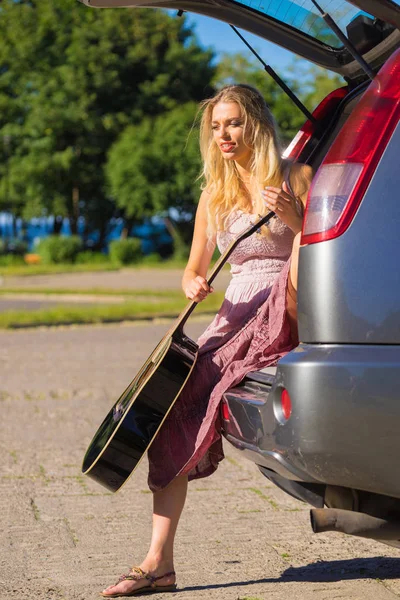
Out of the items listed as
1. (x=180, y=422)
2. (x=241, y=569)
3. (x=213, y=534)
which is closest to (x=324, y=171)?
(x=180, y=422)

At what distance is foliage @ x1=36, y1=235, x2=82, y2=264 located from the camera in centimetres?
4303

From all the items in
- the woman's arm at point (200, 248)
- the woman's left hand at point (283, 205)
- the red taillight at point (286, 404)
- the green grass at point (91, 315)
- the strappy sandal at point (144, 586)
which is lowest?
the green grass at point (91, 315)

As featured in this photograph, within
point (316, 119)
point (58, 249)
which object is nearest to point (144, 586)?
point (316, 119)

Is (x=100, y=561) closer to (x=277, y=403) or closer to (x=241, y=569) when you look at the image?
(x=241, y=569)

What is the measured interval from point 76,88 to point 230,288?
46.9 m

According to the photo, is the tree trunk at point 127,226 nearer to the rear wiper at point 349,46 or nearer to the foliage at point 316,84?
the foliage at point 316,84

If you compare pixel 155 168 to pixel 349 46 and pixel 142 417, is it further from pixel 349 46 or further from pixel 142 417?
pixel 349 46

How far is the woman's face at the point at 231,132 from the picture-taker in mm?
3785

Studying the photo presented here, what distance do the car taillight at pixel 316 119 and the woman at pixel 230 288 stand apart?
30 cm

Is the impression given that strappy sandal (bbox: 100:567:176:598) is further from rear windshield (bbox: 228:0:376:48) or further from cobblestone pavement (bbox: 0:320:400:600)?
rear windshield (bbox: 228:0:376:48)

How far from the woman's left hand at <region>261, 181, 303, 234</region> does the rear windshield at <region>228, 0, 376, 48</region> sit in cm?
59

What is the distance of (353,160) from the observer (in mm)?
2945

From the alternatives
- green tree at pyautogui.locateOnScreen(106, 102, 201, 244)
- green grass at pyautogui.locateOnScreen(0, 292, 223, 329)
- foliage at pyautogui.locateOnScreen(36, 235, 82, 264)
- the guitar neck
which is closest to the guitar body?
the guitar neck

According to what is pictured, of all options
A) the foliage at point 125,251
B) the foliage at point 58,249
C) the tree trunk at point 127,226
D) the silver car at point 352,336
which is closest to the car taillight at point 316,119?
the silver car at point 352,336
